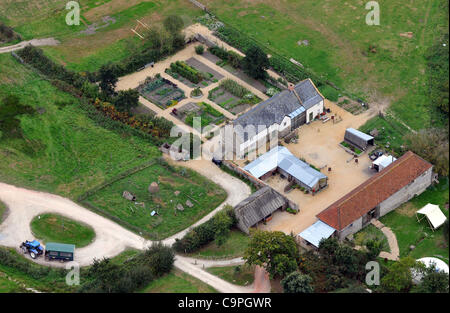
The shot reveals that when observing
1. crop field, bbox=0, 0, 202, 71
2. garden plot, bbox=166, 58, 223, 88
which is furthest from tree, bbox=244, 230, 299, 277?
crop field, bbox=0, 0, 202, 71

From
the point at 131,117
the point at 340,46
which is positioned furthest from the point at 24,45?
the point at 340,46

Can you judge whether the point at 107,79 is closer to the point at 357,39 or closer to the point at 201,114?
the point at 201,114

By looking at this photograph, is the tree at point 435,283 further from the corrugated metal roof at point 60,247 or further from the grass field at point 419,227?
the corrugated metal roof at point 60,247

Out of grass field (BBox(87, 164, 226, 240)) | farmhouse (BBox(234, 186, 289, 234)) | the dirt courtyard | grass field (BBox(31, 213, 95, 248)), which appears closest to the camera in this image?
grass field (BBox(31, 213, 95, 248))

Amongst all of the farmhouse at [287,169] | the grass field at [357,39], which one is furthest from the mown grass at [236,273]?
the grass field at [357,39]

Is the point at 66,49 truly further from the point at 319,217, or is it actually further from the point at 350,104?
the point at 319,217

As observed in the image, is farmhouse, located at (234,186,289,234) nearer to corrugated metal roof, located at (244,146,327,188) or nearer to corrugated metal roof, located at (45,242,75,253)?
corrugated metal roof, located at (244,146,327,188)

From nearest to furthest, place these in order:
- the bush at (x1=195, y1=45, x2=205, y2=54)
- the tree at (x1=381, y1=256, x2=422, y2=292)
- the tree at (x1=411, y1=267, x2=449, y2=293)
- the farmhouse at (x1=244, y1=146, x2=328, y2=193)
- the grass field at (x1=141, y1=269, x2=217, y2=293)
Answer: the tree at (x1=411, y1=267, x2=449, y2=293), the tree at (x1=381, y1=256, x2=422, y2=292), the grass field at (x1=141, y1=269, x2=217, y2=293), the farmhouse at (x1=244, y1=146, x2=328, y2=193), the bush at (x1=195, y1=45, x2=205, y2=54)
